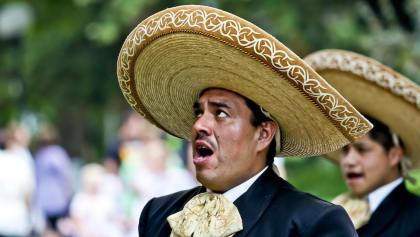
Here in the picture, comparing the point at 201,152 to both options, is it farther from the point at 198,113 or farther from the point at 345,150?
the point at 345,150

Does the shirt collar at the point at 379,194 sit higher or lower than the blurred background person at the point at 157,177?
higher

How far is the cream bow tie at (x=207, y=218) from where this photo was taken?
482cm

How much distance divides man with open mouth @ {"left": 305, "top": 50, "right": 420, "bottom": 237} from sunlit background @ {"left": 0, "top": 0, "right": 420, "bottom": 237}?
0.96 metres

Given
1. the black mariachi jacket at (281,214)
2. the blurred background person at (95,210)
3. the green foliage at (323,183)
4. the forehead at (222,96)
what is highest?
the forehead at (222,96)

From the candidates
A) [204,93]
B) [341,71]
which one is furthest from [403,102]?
[204,93]

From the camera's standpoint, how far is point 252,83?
4816mm

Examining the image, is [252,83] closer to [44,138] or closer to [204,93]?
[204,93]

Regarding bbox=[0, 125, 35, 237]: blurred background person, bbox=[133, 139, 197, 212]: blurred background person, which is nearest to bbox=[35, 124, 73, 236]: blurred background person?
bbox=[0, 125, 35, 237]: blurred background person

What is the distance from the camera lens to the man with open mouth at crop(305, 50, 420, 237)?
6.30 m

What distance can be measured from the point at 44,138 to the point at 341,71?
785 cm

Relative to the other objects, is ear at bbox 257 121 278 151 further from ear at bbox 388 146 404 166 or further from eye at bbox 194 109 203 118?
ear at bbox 388 146 404 166

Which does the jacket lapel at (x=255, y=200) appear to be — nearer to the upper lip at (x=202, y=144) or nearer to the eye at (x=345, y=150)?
the upper lip at (x=202, y=144)

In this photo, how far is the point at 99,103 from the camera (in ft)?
68.5

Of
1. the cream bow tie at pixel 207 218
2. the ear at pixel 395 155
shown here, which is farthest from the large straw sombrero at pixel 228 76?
the ear at pixel 395 155
